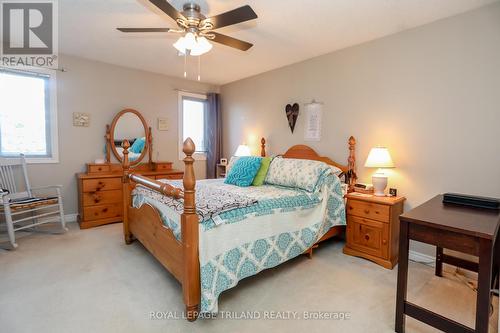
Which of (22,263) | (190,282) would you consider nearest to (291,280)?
(190,282)

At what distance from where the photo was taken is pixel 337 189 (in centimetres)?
280

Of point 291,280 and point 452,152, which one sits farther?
point 452,152

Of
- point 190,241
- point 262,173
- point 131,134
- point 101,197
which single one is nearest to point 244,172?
point 262,173

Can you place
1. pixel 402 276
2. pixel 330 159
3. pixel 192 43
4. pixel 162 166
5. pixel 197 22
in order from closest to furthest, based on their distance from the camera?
pixel 402 276 < pixel 197 22 < pixel 192 43 < pixel 330 159 < pixel 162 166

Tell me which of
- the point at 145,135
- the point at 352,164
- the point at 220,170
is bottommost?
the point at 220,170

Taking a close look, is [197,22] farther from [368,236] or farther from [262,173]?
[368,236]

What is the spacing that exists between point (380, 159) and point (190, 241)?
2061 mm

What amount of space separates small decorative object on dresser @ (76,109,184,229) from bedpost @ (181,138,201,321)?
8.16 ft

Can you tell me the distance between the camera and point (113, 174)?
373 cm

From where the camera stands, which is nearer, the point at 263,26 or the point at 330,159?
the point at 263,26

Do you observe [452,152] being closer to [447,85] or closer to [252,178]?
[447,85]

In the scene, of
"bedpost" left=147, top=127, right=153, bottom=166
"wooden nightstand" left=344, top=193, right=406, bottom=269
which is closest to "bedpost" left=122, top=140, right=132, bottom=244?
"bedpost" left=147, top=127, right=153, bottom=166

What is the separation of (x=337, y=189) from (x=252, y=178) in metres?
0.96

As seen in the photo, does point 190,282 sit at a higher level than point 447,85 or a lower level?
lower
